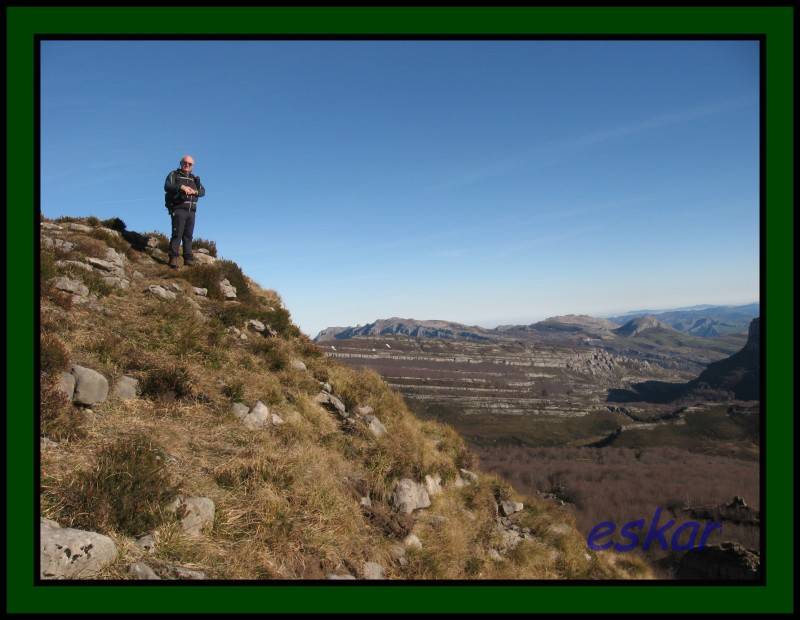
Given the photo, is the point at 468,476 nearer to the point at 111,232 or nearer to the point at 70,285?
the point at 70,285

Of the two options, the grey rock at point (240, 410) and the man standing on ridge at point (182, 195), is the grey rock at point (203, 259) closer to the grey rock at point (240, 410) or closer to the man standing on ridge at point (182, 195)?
the man standing on ridge at point (182, 195)

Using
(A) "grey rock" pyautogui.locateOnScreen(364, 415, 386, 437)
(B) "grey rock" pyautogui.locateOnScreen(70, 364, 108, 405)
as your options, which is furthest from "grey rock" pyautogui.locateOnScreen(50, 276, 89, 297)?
(A) "grey rock" pyautogui.locateOnScreen(364, 415, 386, 437)

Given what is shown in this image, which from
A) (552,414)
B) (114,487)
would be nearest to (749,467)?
(552,414)

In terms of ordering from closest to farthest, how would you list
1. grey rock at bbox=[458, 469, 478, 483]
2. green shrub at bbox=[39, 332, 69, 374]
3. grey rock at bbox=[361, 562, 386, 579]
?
grey rock at bbox=[361, 562, 386, 579] < green shrub at bbox=[39, 332, 69, 374] < grey rock at bbox=[458, 469, 478, 483]

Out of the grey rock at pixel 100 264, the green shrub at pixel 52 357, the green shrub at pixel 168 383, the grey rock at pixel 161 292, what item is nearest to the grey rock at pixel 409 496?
the green shrub at pixel 168 383

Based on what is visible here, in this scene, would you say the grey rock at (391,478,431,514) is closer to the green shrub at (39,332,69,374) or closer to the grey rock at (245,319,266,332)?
the green shrub at (39,332,69,374)
